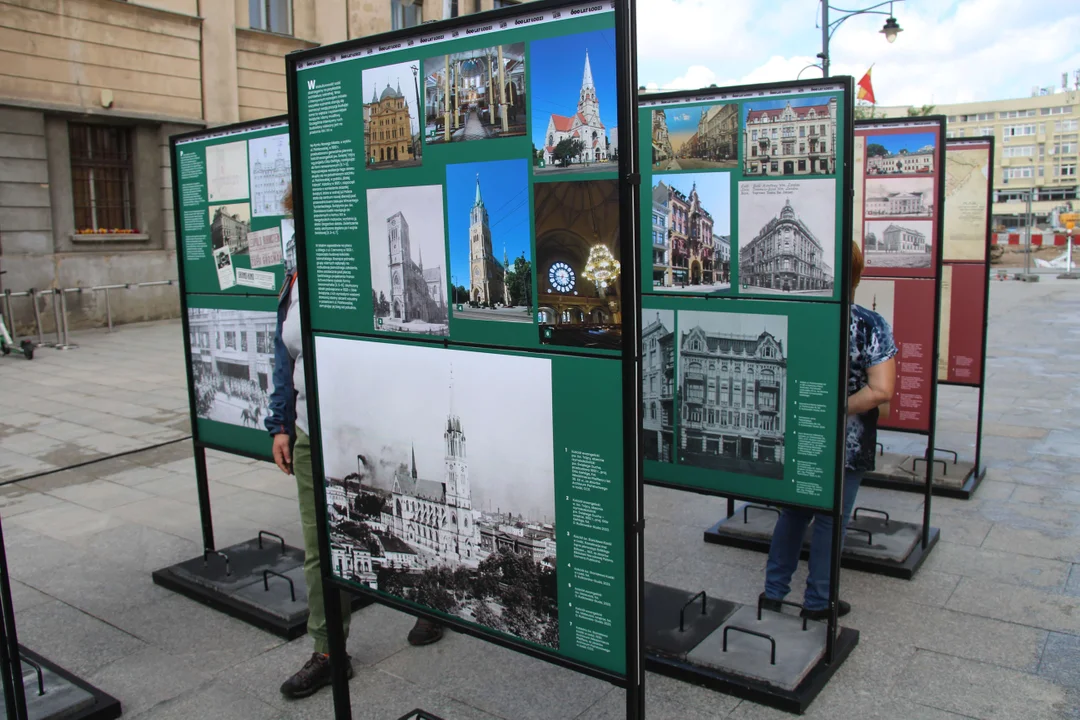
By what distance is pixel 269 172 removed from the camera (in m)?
4.79

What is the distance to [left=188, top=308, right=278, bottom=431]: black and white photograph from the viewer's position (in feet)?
16.3

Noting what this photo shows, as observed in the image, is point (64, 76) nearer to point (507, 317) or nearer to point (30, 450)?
point (30, 450)

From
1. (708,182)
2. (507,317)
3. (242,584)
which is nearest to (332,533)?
(507,317)

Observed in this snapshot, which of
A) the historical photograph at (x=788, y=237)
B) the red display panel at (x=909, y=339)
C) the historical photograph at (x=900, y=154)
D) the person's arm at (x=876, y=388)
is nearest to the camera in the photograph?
the historical photograph at (x=788, y=237)

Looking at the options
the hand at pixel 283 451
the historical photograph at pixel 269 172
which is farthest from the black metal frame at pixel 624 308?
the historical photograph at pixel 269 172

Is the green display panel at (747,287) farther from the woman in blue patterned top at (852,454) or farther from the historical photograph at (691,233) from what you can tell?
the woman in blue patterned top at (852,454)

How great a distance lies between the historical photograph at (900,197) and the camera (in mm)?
5727

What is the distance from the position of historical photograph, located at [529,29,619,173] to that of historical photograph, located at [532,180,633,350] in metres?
0.07

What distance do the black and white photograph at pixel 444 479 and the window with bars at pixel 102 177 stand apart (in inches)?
632

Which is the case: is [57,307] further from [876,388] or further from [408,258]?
[876,388]

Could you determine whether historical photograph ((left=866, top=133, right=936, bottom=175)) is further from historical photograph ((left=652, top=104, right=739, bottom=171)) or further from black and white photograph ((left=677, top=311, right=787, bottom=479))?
black and white photograph ((left=677, top=311, right=787, bottom=479))

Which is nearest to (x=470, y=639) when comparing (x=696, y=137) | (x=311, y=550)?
(x=311, y=550)

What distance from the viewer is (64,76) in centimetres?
1589

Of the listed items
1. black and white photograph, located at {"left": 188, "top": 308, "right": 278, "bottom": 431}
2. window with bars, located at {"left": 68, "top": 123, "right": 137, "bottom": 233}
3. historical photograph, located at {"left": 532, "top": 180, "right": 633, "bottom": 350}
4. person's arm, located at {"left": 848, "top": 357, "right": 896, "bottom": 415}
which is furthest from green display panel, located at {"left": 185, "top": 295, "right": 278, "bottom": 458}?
window with bars, located at {"left": 68, "top": 123, "right": 137, "bottom": 233}
